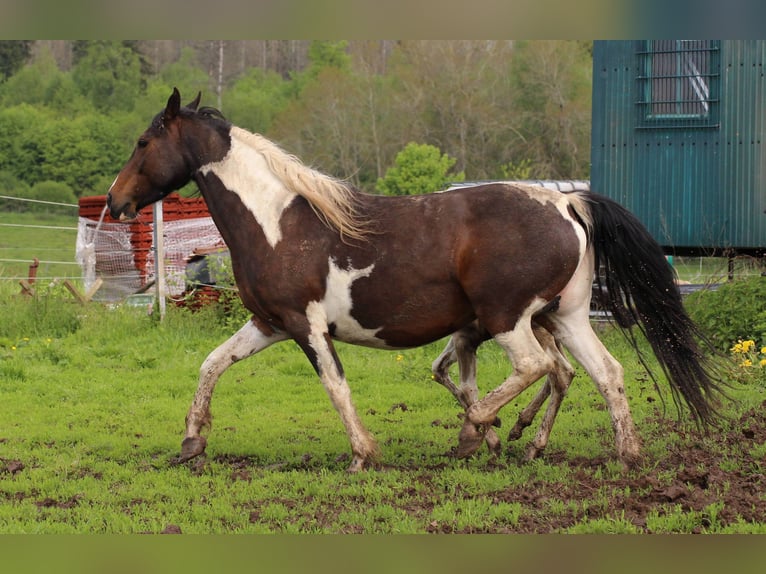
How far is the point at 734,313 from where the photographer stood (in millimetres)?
9648

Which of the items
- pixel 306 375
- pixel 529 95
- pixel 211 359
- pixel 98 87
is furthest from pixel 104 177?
pixel 211 359

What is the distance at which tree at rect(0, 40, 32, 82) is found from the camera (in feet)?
127

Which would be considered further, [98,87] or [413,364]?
[98,87]

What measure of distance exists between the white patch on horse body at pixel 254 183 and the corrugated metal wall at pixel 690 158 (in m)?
7.23

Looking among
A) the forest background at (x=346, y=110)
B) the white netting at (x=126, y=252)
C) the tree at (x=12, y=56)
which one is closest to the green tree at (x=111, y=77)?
the forest background at (x=346, y=110)

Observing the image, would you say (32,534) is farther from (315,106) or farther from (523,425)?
(315,106)

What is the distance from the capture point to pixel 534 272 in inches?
229

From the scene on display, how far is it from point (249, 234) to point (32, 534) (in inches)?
96.6

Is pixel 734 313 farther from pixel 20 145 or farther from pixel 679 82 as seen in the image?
pixel 20 145

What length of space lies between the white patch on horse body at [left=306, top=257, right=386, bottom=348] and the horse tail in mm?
1520

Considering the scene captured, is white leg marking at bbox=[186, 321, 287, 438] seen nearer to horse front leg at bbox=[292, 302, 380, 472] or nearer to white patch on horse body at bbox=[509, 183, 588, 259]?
horse front leg at bbox=[292, 302, 380, 472]

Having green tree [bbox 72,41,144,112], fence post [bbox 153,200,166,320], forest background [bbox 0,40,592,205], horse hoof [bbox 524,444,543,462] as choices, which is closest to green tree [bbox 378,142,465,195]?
forest background [bbox 0,40,592,205]

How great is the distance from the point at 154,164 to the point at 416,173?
2817 cm

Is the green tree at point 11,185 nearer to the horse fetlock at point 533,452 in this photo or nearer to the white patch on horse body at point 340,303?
the white patch on horse body at point 340,303
